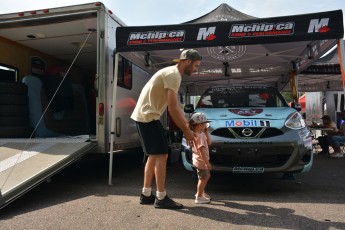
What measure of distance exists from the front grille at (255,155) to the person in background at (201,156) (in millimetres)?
417

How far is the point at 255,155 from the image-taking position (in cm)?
457

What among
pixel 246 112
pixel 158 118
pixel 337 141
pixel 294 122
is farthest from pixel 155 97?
pixel 337 141

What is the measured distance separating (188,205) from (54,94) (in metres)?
3.40

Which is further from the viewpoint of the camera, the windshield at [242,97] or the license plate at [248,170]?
the windshield at [242,97]

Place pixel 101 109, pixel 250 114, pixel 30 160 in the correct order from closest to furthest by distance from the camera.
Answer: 1. pixel 30 160
2. pixel 250 114
3. pixel 101 109

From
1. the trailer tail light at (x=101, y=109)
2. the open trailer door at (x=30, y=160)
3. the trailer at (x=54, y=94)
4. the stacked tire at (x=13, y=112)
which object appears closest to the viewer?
the open trailer door at (x=30, y=160)

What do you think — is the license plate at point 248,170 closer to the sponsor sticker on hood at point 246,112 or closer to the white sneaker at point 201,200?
the white sneaker at point 201,200

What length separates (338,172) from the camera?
679cm

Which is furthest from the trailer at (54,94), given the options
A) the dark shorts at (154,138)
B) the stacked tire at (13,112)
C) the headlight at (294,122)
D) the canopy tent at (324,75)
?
the canopy tent at (324,75)

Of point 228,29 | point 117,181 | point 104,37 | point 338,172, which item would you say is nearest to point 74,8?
point 104,37

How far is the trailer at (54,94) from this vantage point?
4.90m

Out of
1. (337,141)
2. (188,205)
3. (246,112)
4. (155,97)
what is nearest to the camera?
(155,97)

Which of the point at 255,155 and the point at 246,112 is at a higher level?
the point at 246,112

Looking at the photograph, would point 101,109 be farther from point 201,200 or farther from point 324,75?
point 324,75
